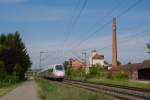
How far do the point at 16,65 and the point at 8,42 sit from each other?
18029 mm

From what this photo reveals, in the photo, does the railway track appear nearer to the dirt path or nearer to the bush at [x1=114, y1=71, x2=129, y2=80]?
the dirt path

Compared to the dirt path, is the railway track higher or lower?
higher

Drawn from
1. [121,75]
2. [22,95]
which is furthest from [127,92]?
[121,75]

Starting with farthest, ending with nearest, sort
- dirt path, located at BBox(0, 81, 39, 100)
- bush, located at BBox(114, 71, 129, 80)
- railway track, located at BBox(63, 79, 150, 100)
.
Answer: bush, located at BBox(114, 71, 129, 80)
dirt path, located at BBox(0, 81, 39, 100)
railway track, located at BBox(63, 79, 150, 100)

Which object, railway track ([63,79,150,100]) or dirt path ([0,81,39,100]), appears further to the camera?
dirt path ([0,81,39,100])

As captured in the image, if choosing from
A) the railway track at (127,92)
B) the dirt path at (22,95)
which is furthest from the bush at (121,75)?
the railway track at (127,92)

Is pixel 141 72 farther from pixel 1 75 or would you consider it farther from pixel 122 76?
pixel 1 75

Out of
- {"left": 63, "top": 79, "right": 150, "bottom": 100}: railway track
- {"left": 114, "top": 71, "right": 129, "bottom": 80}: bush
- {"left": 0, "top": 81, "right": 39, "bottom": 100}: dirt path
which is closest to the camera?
{"left": 63, "top": 79, "right": 150, "bottom": 100}: railway track

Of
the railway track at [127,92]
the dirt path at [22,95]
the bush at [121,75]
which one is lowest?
the dirt path at [22,95]

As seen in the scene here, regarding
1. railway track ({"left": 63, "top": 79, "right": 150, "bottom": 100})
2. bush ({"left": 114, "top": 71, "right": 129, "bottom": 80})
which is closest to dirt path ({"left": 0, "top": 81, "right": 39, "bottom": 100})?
railway track ({"left": 63, "top": 79, "right": 150, "bottom": 100})

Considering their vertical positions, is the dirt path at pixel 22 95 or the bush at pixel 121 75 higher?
the bush at pixel 121 75

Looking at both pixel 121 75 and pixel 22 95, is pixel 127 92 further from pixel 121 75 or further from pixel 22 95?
pixel 121 75

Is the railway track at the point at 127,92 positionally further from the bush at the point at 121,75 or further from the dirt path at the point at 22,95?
the bush at the point at 121,75

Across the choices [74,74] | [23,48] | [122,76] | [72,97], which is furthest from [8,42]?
[72,97]
